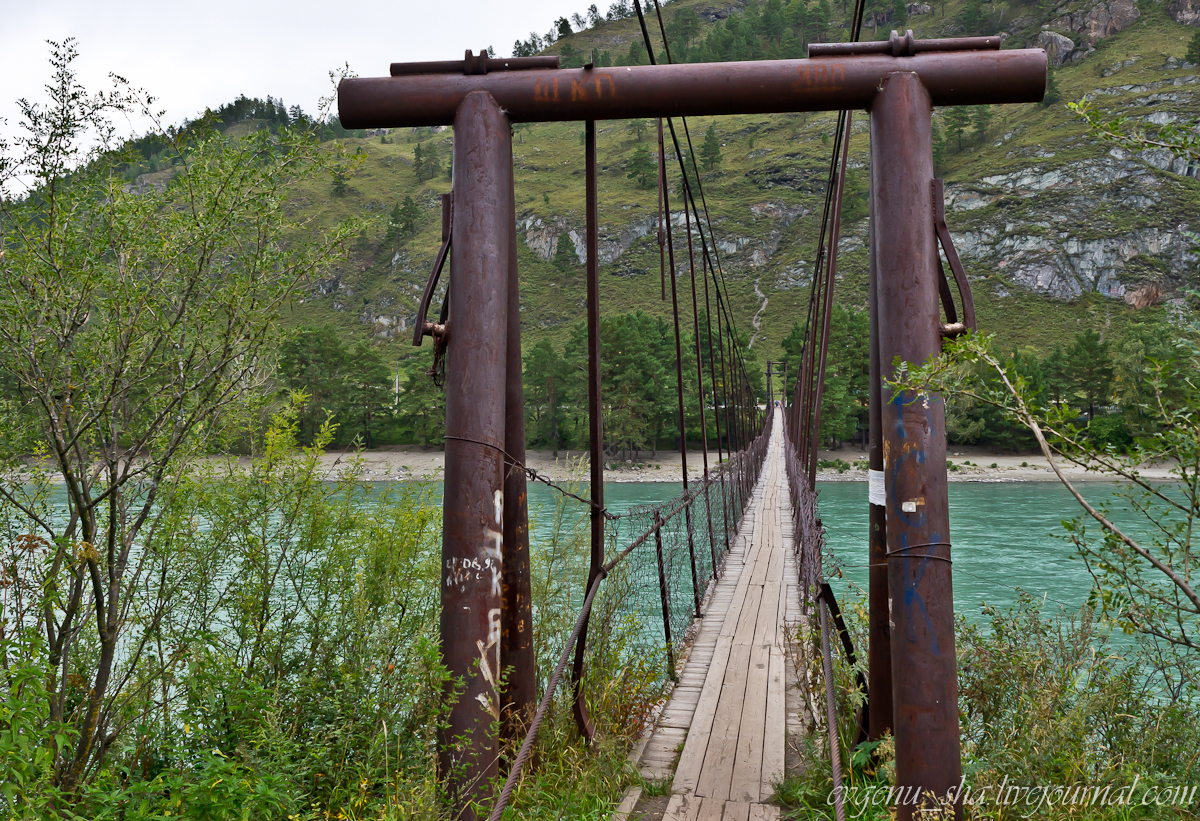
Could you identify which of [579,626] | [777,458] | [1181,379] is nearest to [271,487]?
[579,626]

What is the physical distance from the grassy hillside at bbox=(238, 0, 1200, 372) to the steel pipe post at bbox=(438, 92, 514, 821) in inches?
2243

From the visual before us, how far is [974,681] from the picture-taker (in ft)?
9.71

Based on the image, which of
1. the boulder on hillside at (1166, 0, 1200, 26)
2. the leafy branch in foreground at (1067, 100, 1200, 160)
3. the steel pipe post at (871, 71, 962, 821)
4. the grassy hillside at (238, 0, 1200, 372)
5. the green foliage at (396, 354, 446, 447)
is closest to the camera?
the leafy branch in foreground at (1067, 100, 1200, 160)

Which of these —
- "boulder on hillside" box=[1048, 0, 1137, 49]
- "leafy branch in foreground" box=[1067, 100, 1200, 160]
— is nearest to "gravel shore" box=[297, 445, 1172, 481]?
"leafy branch in foreground" box=[1067, 100, 1200, 160]

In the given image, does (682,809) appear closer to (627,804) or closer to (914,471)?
(627,804)

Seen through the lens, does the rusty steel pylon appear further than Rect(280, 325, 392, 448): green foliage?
No

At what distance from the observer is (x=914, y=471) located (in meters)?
2.12

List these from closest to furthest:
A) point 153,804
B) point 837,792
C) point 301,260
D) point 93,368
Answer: point 837,792, point 153,804, point 93,368, point 301,260

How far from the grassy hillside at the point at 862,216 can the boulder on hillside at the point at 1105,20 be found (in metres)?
0.57

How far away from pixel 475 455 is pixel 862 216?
102m

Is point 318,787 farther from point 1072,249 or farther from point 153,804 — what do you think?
point 1072,249

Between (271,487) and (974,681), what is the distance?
3.17 meters

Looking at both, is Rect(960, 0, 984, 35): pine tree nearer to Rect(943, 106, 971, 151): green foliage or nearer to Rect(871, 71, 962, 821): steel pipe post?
Rect(943, 106, 971, 151): green foliage

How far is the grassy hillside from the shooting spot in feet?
236
